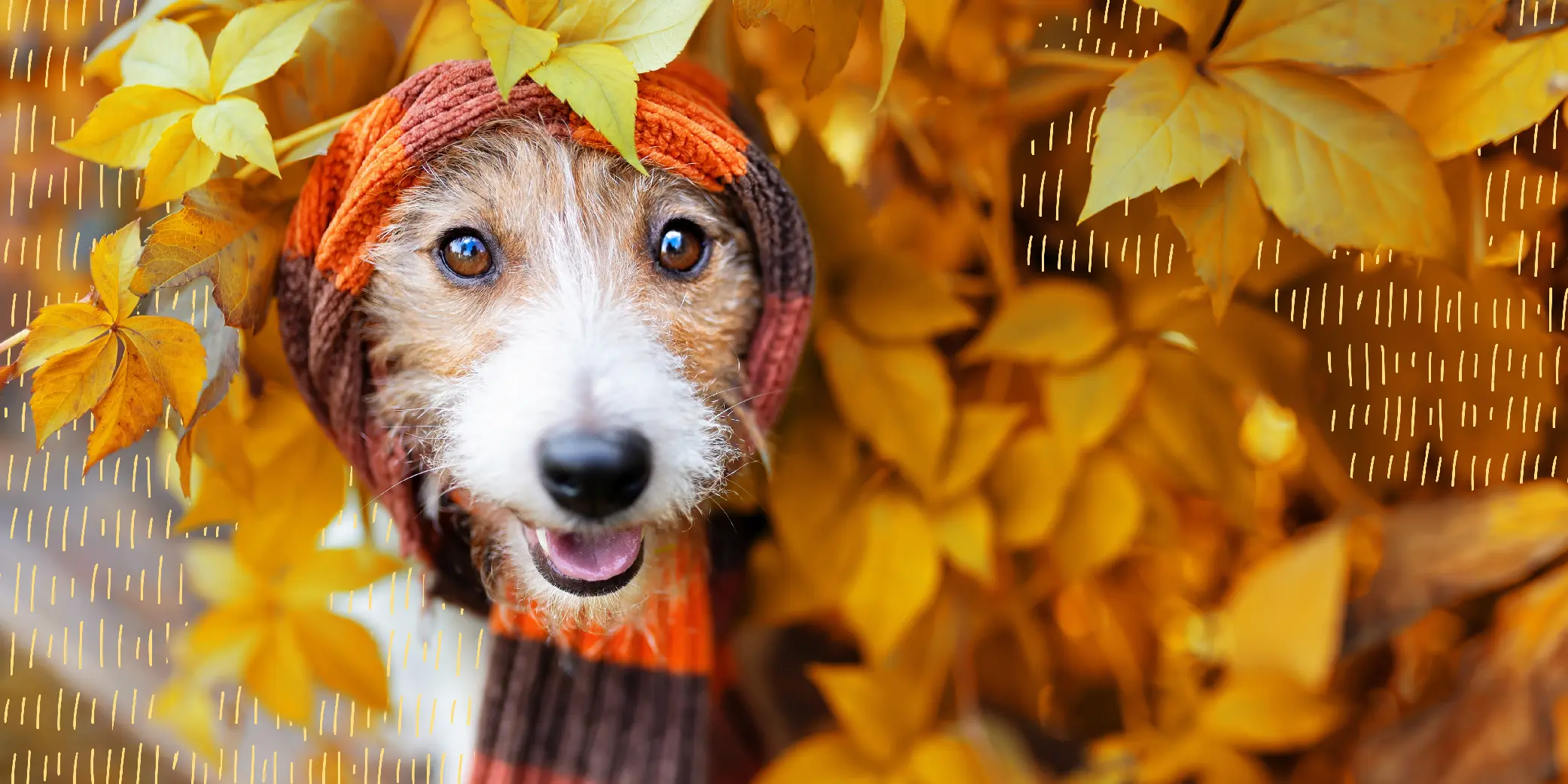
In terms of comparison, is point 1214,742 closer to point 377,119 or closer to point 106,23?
point 377,119

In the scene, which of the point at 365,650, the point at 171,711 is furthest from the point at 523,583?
the point at 171,711

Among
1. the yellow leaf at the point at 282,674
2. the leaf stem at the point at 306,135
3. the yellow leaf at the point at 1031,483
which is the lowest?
the yellow leaf at the point at 282,674

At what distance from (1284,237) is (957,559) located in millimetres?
299

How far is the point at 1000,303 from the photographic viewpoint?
2.33ft

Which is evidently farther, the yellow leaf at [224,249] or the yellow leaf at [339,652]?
the yellow leaf at [339,652]

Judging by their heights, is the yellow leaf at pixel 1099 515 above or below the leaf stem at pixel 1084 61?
below

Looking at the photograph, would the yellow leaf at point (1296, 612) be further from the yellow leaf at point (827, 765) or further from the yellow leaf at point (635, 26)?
the yellow leaf at point (635, 26)

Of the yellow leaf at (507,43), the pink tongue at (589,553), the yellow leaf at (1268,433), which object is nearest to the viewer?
the yellow leaf at (507,43)

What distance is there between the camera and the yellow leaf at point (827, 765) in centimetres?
69

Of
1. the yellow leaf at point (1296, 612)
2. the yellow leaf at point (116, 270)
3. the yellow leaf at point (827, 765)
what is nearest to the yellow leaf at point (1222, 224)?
the yellow leaf at point (1296, 612)

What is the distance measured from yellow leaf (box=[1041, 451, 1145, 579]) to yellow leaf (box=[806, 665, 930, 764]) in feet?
0.53

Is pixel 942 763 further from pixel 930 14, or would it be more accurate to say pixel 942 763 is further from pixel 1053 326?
pixel 930 14

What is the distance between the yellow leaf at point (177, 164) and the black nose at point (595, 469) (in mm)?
231

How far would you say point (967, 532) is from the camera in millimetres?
636
